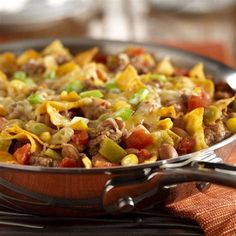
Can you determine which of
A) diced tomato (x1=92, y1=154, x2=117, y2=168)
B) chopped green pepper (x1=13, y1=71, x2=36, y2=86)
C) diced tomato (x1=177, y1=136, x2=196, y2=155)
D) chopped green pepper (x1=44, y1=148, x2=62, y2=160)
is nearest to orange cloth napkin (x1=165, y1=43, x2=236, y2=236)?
diced tomato (x1=177, y1=136, x2=196, y2=155)

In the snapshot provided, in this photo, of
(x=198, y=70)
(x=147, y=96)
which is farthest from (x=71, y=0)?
(x=147, y=96)

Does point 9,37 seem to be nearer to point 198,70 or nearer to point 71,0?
point 71,0

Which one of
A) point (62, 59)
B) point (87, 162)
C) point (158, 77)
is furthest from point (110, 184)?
point (62, 59)

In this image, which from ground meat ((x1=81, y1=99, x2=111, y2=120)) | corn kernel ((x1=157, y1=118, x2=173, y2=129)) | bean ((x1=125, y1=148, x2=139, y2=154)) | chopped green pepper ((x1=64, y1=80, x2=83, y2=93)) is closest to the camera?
bean ((x1=125, y1=148, x2=139, y2=154))

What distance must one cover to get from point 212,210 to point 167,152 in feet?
0.86

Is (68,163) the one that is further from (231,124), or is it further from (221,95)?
(221,95)

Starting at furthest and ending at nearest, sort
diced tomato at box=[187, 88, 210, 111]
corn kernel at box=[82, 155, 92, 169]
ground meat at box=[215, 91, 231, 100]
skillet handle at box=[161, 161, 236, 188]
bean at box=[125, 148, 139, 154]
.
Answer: ground meat at box=[215, 91, 231, 100], diced tomato at box=[187, 88, 210, 111], bean at box=[125, 148, 139, 154], corn kernel at box=[82, 155, 92, 169], skillet handle at box=[161, 161, 236, 188]

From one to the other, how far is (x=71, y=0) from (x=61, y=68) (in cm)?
161

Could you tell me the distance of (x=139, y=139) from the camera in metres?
2.21

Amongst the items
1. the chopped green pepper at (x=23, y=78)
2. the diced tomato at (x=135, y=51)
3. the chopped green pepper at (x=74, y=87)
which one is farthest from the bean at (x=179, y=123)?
the diced tomato at (x=135, y=51)

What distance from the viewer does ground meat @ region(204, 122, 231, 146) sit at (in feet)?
7.67

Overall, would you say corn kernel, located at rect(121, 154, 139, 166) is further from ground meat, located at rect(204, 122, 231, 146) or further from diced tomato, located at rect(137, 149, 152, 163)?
ground meat, located at rect(204, 122, 231, 146)

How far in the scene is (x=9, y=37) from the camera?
14.5 feet

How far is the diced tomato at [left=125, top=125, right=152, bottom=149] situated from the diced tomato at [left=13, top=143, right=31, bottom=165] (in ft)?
1.09
